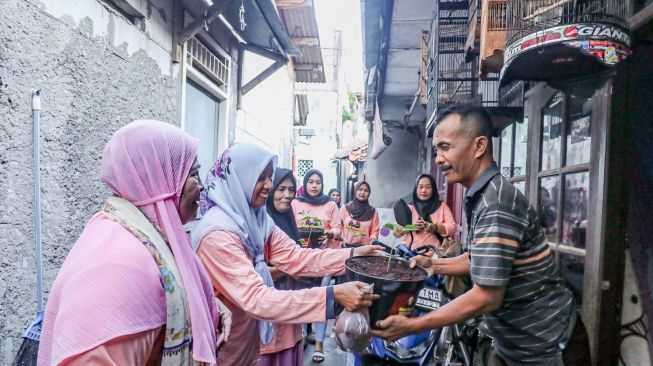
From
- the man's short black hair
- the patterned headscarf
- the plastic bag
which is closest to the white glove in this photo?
the patterned headscarf

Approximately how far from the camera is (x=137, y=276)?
120 cm

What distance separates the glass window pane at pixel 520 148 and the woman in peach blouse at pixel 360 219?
2.40 meters

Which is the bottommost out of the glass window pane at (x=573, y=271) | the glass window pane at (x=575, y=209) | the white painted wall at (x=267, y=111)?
the glass window pane at (x=573, y=271)

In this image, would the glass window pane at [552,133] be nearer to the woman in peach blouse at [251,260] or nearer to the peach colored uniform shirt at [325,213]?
the woman in peach blouse at [251,260]

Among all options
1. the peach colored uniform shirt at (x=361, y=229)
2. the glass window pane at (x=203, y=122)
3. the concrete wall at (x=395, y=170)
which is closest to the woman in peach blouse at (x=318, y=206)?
the peach colored uniform shirt at (x=361, y=229)

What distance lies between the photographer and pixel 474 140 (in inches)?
75.2

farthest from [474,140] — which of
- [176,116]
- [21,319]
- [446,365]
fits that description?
[176,116]

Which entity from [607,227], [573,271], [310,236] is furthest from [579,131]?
[310,236]

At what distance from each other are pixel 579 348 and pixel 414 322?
109cm

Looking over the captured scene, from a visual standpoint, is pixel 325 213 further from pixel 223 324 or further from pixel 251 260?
pixel 223 324

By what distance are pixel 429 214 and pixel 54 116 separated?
13.6ft

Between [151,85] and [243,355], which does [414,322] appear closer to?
[243,355]

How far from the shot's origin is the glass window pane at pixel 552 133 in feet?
9.54

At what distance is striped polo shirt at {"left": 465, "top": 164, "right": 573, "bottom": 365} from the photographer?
1.68m
